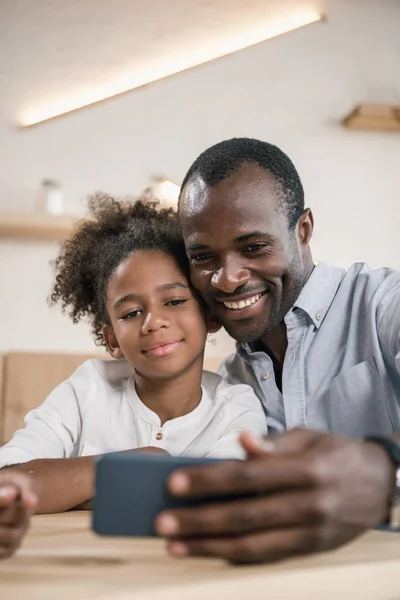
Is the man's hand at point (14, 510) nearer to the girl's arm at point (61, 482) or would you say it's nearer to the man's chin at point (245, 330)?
the girl's arm at point (61, 482)

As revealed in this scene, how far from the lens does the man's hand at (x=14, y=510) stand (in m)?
0.60

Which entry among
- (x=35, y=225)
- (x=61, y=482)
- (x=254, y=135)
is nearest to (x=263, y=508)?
(x=61, y=482)

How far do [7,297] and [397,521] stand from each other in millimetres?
2758

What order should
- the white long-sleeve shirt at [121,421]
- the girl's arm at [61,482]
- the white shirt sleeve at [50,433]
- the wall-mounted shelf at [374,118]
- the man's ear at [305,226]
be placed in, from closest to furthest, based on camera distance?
the girl's arm at [61,482]
the white shirt sleeve at [50,433]
the white long-sleeve shirt at [121,421]
the man's ear at [305,226]
the wall-mounted shelf at [374,118]

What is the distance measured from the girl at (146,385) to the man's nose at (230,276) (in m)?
0.08

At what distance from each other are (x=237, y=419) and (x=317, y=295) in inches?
13.9

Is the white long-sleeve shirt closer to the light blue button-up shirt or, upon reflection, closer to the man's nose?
the light blue button-up shirt

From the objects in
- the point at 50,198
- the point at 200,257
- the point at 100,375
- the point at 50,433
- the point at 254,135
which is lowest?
the point at 50,433

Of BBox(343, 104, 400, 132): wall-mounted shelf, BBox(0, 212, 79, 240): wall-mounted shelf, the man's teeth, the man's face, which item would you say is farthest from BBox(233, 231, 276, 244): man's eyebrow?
BBox(343, 104, 400, 132): wall-mounted shelf

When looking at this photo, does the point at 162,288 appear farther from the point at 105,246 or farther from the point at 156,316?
the point at 105,246

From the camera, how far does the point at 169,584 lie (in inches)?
18.5

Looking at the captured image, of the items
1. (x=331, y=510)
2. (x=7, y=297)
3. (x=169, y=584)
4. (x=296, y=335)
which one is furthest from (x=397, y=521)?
(x=7, y=297)

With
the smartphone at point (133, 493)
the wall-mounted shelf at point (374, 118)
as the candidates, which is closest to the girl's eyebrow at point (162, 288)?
the smartphone at point (133, 493)

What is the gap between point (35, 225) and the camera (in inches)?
120
